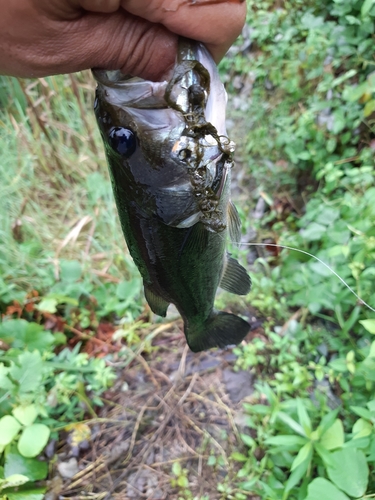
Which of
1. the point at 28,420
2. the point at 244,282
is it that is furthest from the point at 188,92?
the point at 28,420

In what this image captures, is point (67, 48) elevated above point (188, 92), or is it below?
above

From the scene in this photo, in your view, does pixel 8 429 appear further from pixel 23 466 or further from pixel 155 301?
pixel 155 301

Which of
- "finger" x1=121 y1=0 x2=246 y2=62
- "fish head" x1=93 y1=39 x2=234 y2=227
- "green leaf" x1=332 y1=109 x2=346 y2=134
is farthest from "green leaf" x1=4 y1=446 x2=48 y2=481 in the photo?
"green leaf" x1=332 y1=109 x2=346 y2=134

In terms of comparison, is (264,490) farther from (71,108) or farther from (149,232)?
A: (71,108)

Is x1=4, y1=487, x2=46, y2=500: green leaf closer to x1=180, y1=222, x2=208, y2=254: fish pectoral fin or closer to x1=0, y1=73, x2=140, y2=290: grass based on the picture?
x1=0, y1=73, x2=140, y2=290: grass

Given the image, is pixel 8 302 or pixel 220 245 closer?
pixel 220 245

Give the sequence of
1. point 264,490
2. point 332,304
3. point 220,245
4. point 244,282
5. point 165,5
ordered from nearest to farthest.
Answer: point 165,5, point 220,245, point 244,282, point 264,490, point 332,304

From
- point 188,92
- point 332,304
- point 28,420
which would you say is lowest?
point 28,420

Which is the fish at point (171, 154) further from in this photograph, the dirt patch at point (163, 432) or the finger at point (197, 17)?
the dirt patch at point (163, 432)
